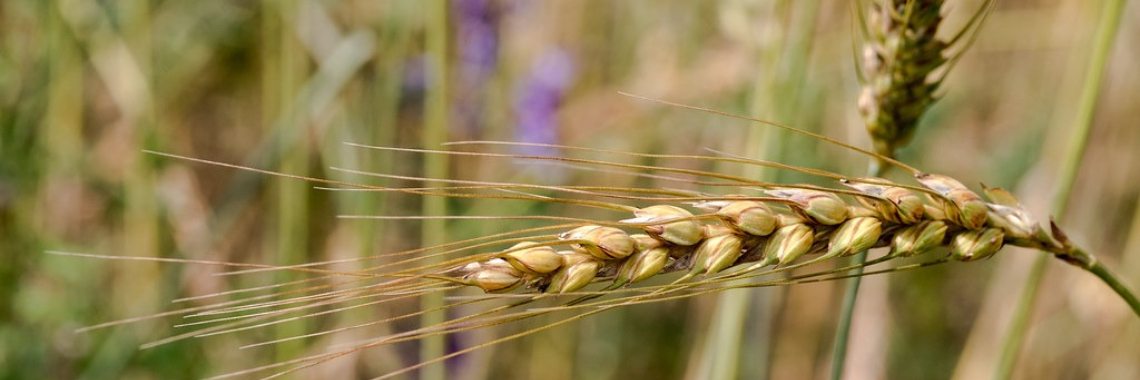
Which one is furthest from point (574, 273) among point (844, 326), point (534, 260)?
point (844, 326)

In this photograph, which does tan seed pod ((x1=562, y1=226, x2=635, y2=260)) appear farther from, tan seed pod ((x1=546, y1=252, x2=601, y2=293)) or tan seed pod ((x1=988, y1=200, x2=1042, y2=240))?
tan seed pod ((x1=988, y1=200, x2=1042, y2=240))

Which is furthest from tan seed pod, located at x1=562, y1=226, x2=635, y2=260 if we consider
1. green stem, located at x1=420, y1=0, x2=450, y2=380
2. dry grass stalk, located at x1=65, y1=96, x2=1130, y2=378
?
green stem, located at x1=420, y1=0, x2=450, y2=380

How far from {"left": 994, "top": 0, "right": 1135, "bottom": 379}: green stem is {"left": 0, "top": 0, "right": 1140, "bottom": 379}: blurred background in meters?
0.25

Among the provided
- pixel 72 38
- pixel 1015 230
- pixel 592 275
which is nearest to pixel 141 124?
pixel 72 38

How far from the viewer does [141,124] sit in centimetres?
124

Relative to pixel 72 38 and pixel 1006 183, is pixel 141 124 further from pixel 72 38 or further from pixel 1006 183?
pixel 1006 183

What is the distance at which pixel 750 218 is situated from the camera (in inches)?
A: 17.1

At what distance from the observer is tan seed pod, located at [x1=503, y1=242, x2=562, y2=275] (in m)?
0.42

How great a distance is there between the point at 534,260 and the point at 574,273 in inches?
0.7

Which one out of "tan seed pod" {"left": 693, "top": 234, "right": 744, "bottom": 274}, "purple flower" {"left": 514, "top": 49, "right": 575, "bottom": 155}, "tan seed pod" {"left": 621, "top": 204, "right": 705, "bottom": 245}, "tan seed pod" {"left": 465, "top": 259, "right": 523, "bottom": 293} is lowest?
"tan seed pod" {"left": 465, "top": 259, "right": 523, "bottom": 293}

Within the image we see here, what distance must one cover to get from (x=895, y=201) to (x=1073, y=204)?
56.0 inches

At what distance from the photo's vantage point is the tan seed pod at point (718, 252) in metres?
0.43

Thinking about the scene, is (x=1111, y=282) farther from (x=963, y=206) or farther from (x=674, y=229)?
(x=674, y=229)

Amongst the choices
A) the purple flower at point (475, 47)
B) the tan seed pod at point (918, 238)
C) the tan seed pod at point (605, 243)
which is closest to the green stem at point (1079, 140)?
the tan seed pod at point (918, 238)
